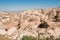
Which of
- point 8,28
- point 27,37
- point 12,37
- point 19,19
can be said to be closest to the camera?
point 27,37

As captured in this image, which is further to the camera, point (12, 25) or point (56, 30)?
point (12, 25)

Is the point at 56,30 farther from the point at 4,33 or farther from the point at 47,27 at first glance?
the point at 4,33

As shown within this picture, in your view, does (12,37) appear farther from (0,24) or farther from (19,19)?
(19,19)

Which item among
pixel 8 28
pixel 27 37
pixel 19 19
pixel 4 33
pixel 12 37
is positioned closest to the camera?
pixel 27 37

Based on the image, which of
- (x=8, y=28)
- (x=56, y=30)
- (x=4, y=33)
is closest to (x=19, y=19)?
(x=8, y=28)

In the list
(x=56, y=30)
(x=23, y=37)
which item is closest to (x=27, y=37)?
(x=23, y=37)

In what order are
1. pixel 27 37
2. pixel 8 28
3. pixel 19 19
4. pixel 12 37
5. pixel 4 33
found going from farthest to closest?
pixel 19 19 → pixel 8 28 → pixel 4 33 → pixel 12 37 → pixel 27 37

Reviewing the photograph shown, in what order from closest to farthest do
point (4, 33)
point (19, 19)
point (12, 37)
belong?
1. point (12, 37)
2. point (4, 33)
3. point (19, 19)

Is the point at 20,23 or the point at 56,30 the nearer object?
the point at 56,30
